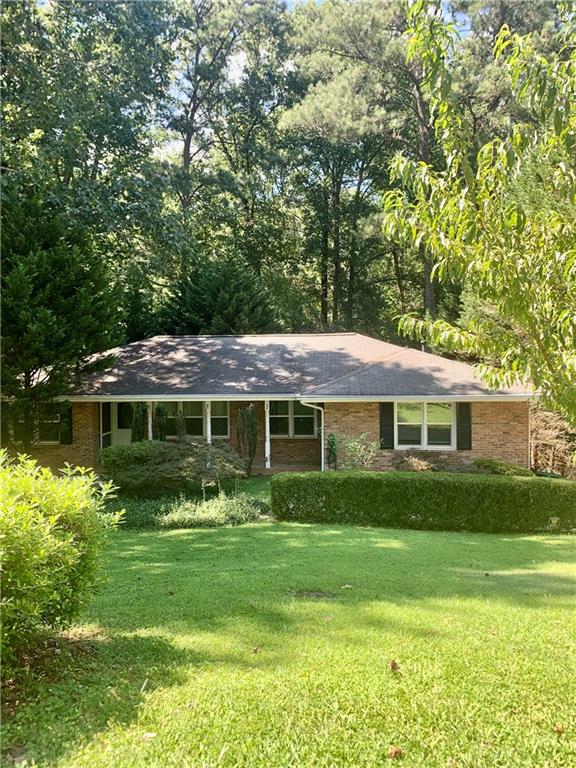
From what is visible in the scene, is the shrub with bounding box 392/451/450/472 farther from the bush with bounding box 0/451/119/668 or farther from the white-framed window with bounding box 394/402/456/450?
the bush with bounding box 0/451/119/668

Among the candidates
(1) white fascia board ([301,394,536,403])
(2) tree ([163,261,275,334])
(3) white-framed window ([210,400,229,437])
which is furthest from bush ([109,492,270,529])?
(2) tree ([163,261,275,334])

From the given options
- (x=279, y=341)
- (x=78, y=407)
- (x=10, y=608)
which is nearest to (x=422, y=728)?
(x=10, y=608)

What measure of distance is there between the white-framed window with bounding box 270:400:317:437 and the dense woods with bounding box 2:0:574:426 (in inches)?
216

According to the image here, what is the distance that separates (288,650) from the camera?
179 inches

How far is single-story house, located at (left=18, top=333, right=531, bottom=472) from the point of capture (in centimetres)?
1653

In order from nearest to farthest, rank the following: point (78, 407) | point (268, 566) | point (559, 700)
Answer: point (559, 700) → point (268, 566) → point (78, 407)

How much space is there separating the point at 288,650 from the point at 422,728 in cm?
133

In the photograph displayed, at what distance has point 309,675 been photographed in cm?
409

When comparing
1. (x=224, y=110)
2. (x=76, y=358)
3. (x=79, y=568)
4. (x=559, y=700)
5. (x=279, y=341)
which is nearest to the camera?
(x=559, y=700)

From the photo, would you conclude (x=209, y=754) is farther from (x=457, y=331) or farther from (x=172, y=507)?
(x=172, y=507)

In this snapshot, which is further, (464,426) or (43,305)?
(464,426)

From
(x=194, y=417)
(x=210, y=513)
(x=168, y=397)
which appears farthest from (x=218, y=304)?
(x=210, y=513)

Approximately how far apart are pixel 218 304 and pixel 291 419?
31.8 ft

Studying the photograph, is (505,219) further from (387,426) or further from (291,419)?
(291,419)
